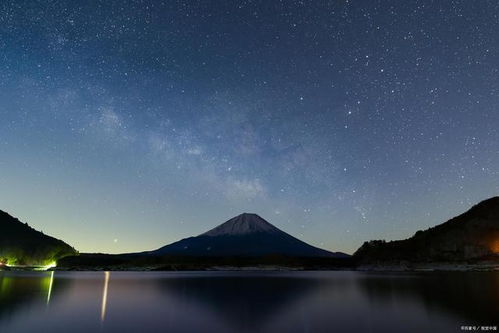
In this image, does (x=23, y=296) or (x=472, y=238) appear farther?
(x=472, y=238)

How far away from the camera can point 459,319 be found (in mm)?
22250

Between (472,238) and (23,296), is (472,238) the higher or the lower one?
the higher one

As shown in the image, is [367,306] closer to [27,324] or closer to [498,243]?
[27,324]

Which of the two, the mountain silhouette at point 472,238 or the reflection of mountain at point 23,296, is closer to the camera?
the reflection of mountain at point 23,296

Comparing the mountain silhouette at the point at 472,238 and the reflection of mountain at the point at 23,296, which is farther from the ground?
the mountain silhouette at the point at 472,238

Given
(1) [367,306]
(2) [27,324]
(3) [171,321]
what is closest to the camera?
(2) [27,324]

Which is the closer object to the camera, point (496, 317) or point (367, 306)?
point (496, 317)

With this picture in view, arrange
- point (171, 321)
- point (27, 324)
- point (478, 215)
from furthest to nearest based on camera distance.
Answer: point (478, 215), point (171, 321), point (27, 324)

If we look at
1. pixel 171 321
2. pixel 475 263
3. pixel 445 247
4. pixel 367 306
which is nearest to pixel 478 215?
pixel 445 247

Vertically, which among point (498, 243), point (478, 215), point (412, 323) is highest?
point (478, 215)

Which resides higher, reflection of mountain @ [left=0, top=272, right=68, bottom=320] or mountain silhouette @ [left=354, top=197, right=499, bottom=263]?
mountain silhouette @ [left=354, top=197, right=499, bottom=263]

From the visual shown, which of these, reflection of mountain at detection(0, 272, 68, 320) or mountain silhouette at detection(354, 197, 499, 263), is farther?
mountain silhouette at detection(354, 197, 499, 263)

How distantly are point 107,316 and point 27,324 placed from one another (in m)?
5.50

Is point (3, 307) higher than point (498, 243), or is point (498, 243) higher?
point (498, 243)
